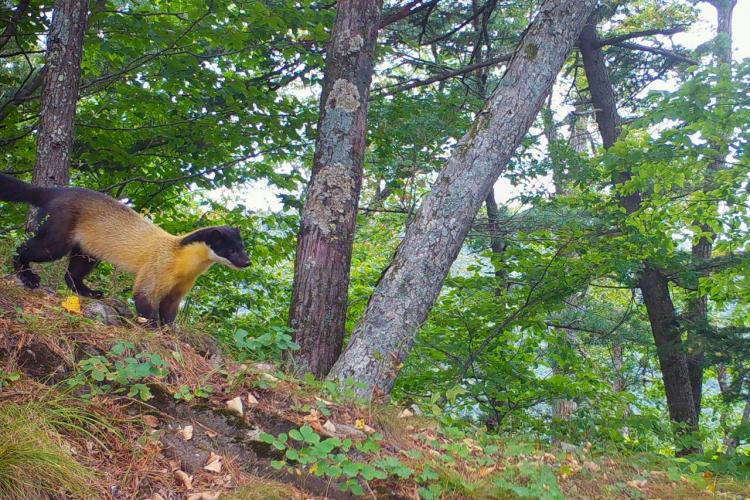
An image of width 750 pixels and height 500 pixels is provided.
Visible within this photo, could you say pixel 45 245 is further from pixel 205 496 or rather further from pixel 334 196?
pixel 205 496

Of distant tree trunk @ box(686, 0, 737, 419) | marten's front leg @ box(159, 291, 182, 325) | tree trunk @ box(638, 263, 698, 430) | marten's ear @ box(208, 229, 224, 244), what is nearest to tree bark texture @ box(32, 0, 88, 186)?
marten's front leg @ box(159, 291, 182, 325)

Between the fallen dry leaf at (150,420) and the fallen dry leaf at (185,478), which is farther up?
the fallen dry leaf at (150,420)

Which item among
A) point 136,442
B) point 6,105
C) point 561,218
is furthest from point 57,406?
point 561,218

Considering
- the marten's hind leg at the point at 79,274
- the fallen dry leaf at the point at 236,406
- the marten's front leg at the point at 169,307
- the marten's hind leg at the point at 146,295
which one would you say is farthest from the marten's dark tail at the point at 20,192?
the fallen dry leaf at the point at 236,406

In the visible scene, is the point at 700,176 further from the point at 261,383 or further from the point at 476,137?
the point at 261,383

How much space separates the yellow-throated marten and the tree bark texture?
0.58 m

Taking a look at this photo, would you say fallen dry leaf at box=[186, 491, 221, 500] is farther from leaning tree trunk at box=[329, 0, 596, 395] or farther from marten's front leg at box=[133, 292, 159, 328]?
marten's front leg at box=[133, 292, 159, 328]

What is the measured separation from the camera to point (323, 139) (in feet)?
19.8

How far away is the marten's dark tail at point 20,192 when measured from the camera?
5.54m

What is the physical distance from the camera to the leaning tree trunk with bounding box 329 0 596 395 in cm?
513

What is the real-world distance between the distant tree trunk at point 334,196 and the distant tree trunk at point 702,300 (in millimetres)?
4835

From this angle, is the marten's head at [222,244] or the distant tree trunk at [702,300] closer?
the marten's head at [222,244]

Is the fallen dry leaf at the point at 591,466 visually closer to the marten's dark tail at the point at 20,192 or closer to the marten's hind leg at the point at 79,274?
the marten's hind leg at the point at 79,274

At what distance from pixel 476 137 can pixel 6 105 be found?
641 cm
